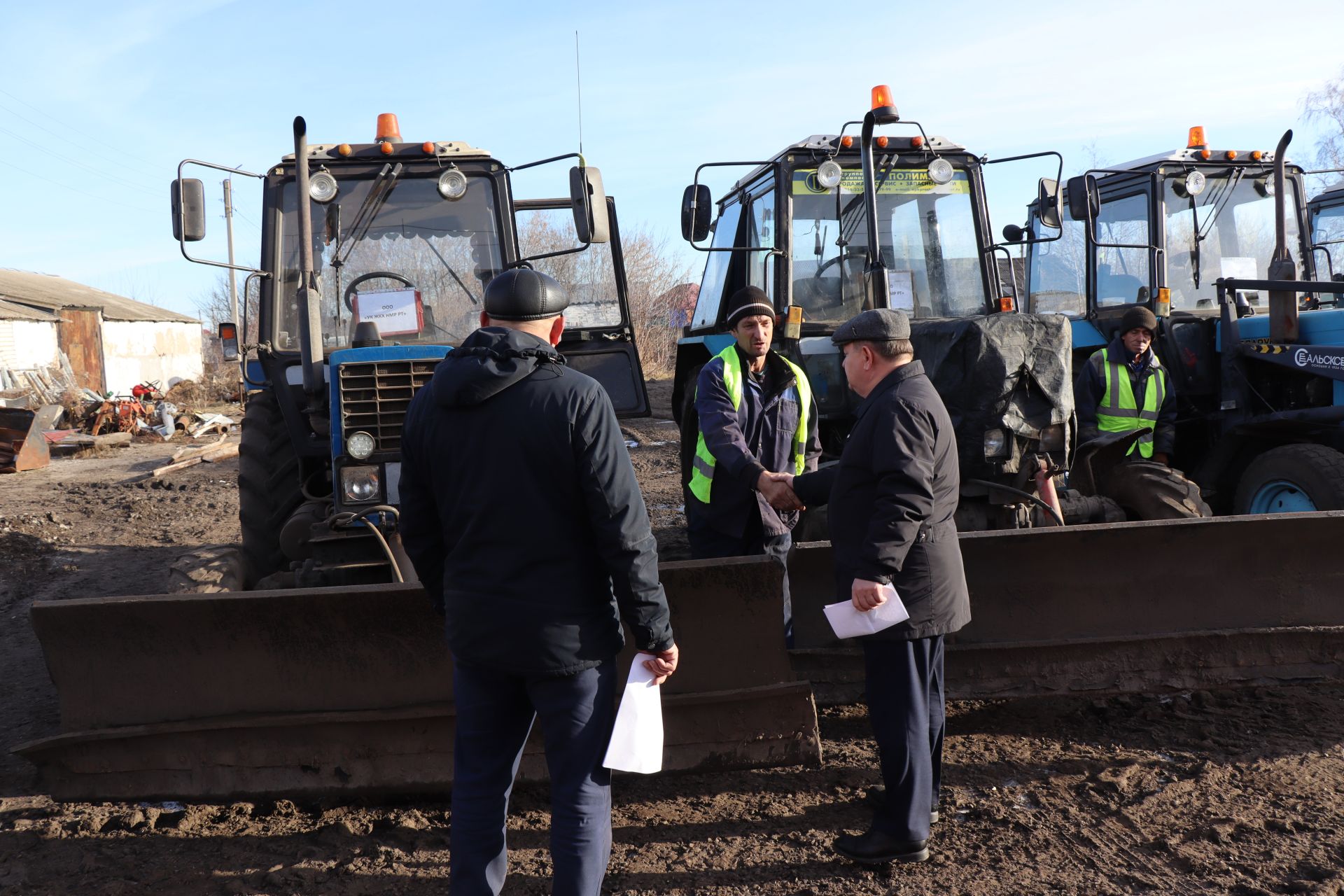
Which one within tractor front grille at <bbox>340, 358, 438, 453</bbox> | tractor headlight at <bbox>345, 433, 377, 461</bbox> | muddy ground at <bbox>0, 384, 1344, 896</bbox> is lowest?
muddy ground at <bbox>0, 384, 1344, 896</bbox>

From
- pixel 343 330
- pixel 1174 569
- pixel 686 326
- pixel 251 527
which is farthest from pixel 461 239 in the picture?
pixel 1174 569

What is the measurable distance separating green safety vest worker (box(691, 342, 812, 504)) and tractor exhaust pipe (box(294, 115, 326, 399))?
1846mm

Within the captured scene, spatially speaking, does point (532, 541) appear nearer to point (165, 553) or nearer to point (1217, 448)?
point (1217, 448)

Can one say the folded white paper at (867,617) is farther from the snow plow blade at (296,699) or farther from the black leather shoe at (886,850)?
the black leather shoe at (886,850)

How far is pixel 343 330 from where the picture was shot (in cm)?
509

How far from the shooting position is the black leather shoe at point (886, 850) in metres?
3.06

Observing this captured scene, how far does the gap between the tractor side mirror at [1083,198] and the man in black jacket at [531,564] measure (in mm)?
4598

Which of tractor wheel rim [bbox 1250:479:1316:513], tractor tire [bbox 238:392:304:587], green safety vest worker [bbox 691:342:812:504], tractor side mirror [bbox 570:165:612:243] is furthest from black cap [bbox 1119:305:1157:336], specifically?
tractor tire [bbox 238:392:304:587]

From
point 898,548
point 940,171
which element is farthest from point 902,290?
point 898,548

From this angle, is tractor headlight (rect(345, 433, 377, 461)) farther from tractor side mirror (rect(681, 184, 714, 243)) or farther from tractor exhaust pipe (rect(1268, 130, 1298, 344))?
tractor exhaust pipe (rect(1268, 130, 1298, 344))

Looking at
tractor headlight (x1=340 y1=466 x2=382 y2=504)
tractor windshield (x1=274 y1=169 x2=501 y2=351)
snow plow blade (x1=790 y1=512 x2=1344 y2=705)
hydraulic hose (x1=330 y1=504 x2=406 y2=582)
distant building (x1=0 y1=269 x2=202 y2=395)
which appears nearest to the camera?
snow plow blade (x1=790 y1=512 x2=1344 y2=705)

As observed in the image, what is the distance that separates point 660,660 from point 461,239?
3415 millimetres

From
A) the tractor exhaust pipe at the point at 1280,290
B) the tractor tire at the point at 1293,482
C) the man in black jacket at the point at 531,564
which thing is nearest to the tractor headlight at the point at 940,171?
the tractor exhaust pipe at the point at 1280,290

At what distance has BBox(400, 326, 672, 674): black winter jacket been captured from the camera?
7.79 feet
